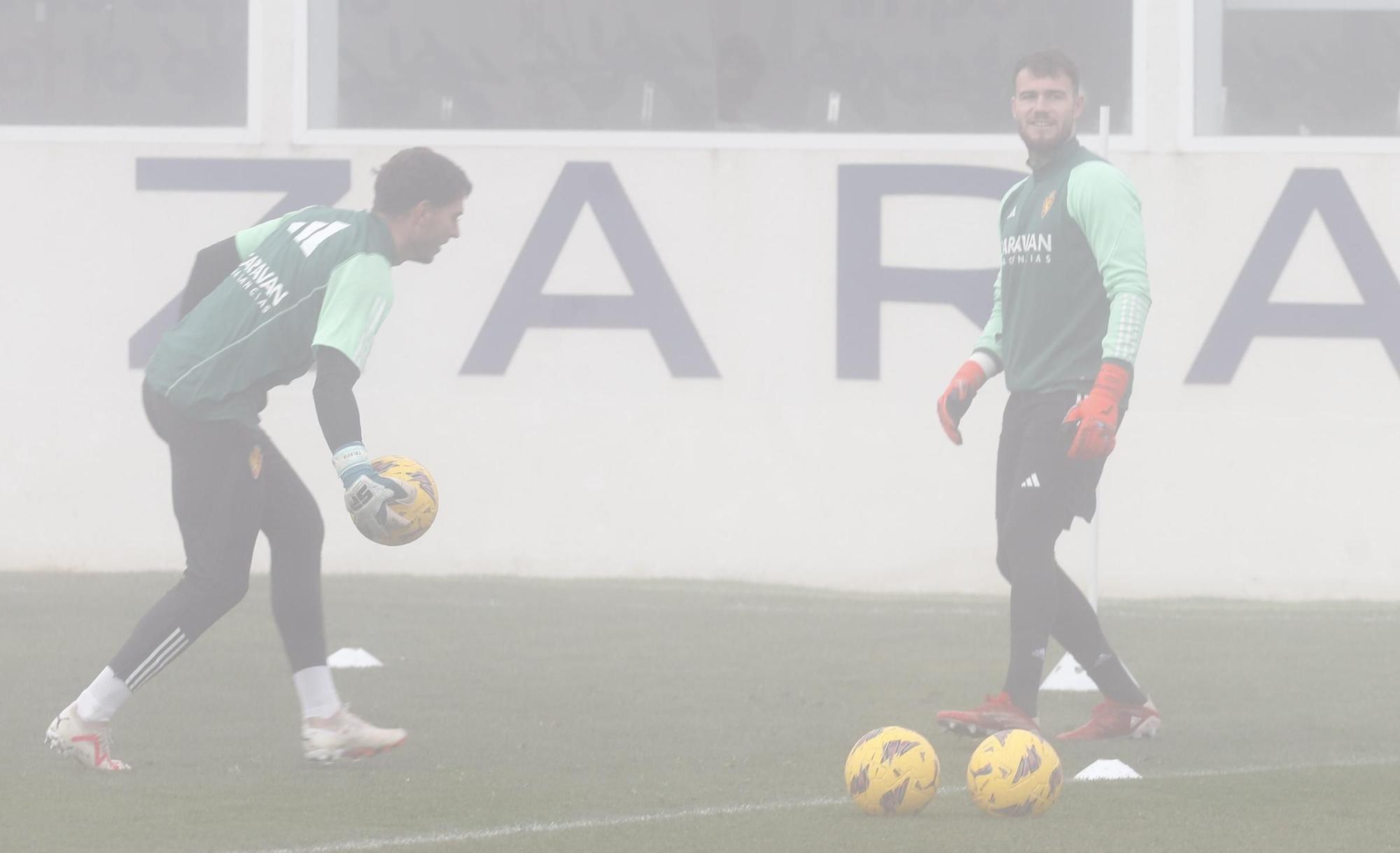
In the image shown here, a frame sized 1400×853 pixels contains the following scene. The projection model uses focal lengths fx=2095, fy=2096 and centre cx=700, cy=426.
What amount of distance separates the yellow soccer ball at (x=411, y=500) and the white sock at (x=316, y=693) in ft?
1.50

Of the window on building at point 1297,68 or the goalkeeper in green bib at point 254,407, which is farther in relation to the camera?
the window on building at point 1297,68

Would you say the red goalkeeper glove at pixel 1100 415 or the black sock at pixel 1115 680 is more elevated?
the red goalkeeper glove at pixel 1100 415

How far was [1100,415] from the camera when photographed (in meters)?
5.88

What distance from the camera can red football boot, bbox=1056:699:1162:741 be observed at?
6.35 meters

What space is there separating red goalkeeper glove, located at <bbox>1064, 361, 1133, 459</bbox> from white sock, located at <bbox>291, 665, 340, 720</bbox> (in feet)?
7.14

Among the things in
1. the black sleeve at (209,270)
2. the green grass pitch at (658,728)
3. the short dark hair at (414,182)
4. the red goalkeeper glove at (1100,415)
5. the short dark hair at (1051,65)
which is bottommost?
the green grass pitch at (658,728)

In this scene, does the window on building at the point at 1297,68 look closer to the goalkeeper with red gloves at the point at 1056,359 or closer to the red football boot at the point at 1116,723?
the goalkeeper with red gloves at the point at 1056,359

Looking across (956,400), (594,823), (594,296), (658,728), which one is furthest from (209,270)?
(594,296)

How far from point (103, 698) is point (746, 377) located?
23.9ft

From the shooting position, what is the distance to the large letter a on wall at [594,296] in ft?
41.0

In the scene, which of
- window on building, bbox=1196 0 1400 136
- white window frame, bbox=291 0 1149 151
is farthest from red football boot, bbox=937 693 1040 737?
window on building, bbox=1196 0 1400 136

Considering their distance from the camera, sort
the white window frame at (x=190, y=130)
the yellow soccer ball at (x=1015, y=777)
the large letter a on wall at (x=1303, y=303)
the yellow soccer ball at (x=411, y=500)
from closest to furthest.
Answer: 1. the yellow soccer ball at (x=1015, y=777)
2. the yellow soccer ball at (x=411, y=500)
3. the large letter a on wall at (x=1303, y=303)
4. the white window frame at (x=190, y=130)

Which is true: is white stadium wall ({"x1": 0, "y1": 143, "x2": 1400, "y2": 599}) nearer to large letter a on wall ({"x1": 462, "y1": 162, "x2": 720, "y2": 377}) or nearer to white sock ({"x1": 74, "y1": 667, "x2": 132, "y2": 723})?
large letter a on wall ({"x1": 462, "y1": 162, "x2": 720, "y2": 377})

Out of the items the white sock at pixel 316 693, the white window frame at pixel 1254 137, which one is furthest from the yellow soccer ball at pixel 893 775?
the white window frame at pixel 1254 137
